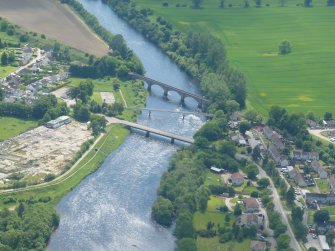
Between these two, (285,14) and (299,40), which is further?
(285,14)

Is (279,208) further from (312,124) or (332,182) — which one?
(312,124)

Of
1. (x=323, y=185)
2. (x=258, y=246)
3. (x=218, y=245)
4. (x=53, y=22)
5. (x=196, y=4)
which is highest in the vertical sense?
(x=196, y=4)

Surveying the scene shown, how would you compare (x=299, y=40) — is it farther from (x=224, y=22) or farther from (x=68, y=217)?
(x=68, y=217)

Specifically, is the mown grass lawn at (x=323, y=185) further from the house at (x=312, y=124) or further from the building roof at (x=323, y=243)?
the house at (x=312, y=124)

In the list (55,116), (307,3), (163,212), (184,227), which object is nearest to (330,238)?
(184,227)

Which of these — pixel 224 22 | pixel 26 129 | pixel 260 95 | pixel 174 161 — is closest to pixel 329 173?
pixel 174 161

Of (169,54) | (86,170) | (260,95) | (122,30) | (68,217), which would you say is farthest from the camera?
(122,30)
